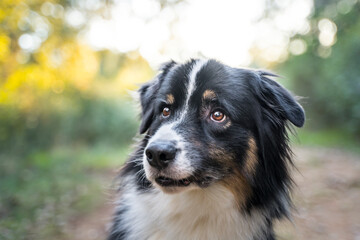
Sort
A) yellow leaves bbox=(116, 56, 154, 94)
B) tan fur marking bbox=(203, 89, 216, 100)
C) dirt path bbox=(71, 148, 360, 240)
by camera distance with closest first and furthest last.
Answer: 1. tan fur marking bbox=(203, 89, 216, 100)
2. dirt path bbox=(71, 148, 360, 240)
3. yellow leaves bbox=(116, 56, 154, 94)

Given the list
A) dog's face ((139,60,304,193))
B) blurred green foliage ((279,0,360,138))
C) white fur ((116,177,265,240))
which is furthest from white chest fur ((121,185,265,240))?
blurred green foliage ((279,0,360,138))

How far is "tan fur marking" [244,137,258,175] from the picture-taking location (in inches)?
112

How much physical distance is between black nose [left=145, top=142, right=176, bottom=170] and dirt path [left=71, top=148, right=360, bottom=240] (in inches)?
71.6

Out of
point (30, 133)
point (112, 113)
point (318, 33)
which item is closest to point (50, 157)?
point (30, 133)

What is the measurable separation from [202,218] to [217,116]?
3.06 ft

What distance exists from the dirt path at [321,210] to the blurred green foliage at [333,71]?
235 centimetres

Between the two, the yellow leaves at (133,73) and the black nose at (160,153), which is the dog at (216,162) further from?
the yellow leaves at (133,73)

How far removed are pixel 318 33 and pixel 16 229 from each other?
16660 millimetres

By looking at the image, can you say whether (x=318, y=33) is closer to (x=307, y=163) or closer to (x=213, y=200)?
(x=307, y=163)

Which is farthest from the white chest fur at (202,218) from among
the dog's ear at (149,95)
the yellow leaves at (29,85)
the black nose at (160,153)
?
the yellow leaves at (29,85)

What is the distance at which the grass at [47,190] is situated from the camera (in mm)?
4945

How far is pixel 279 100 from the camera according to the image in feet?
9.77

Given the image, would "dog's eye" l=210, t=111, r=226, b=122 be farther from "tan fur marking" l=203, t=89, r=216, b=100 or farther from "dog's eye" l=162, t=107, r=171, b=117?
"dog's eye" l=162, t=107, r=171, b=117

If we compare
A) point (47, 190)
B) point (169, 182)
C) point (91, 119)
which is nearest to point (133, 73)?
point (91, 119)
